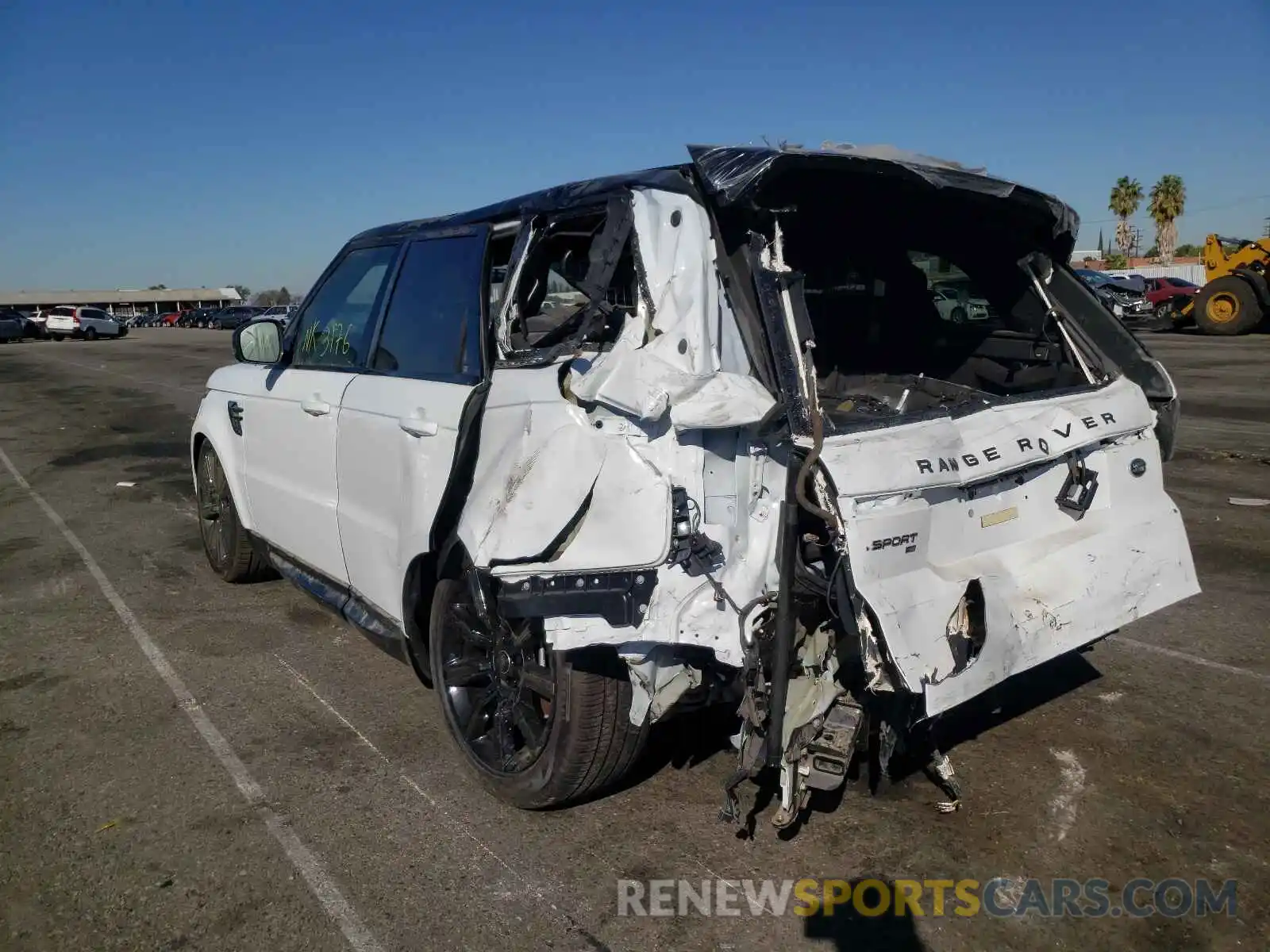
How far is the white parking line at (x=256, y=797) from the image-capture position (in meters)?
2.94

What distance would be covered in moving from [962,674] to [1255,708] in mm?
1960

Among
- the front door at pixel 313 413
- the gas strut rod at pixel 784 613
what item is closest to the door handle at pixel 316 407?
the front door at pixel 313 413

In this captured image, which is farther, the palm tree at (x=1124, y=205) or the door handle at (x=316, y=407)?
the palm tree at (x=1124, y=205)

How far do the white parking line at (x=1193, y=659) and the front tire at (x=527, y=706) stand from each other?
286 cm

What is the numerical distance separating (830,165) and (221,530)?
448 centimetres

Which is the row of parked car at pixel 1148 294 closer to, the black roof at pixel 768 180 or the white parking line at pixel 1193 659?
the white parking line at pixel 1193 659

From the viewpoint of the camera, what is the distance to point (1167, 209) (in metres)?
58.4

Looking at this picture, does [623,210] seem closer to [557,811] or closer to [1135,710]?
[557,811]

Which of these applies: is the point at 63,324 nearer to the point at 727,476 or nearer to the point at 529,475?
the point at 529,475

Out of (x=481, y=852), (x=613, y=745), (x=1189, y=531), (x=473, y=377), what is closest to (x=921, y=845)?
(x=613, y=745)

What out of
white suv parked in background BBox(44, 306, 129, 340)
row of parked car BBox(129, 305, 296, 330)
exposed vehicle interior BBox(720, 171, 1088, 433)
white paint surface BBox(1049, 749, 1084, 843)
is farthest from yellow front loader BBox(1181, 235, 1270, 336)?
white suv parked in background BBox(44, 306, 129, 340)

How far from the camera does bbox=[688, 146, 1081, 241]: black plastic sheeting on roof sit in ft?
9.56

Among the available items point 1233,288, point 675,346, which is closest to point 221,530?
point 675,346

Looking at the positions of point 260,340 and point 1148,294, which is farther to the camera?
point 1148,294
